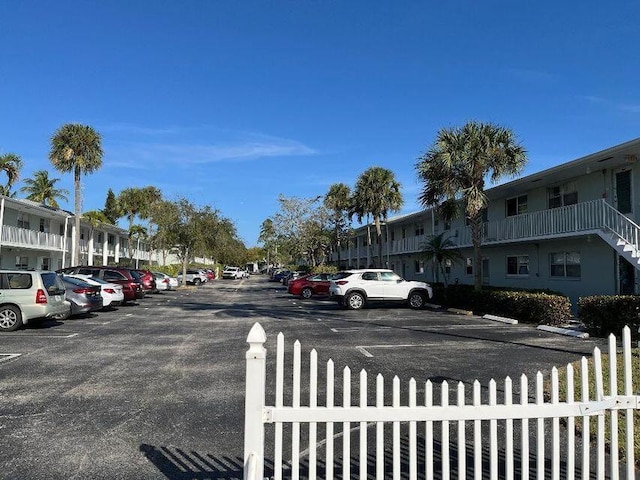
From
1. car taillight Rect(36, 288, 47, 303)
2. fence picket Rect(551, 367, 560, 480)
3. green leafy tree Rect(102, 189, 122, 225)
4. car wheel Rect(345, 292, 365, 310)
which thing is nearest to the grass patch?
fence picket Rect(551, 367, 560, 480)

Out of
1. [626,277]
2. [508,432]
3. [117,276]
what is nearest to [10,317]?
[117,276]

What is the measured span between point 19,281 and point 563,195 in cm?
2037

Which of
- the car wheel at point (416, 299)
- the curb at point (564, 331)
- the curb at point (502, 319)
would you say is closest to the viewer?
the curb at point (564, 331)

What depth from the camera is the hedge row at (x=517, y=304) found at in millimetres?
15531

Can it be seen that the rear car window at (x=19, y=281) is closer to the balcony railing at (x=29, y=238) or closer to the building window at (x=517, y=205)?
the balcony railing at (x=29, y=238)

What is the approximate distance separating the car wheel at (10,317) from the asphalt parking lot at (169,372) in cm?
35

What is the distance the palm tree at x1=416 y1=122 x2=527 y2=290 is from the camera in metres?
19.7

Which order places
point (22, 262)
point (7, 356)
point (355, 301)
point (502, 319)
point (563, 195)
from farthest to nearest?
point (22, 262) → point (355, 301) → point (563, 195) → point (502, 319) → point (7, 356)

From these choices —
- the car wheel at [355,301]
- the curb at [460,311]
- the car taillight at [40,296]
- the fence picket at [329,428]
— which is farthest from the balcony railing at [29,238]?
the fence picket at [329,428]

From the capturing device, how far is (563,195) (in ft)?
70.0

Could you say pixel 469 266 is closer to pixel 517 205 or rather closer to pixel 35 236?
pixel 517 205

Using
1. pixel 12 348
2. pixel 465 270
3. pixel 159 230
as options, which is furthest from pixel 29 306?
pixel 159 230

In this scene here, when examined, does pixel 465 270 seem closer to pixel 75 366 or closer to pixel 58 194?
pixel 75 366

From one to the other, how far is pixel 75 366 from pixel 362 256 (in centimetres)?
4204
